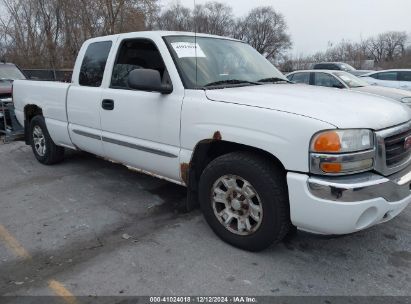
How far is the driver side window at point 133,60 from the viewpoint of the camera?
12.9 ft

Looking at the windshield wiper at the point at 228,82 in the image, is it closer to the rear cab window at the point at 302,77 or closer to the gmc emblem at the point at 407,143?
the gmc emblem at the point at 407,143

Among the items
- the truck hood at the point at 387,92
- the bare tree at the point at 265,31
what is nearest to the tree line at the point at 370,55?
the bare tree at the point at 265,31

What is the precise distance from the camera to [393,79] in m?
14.3

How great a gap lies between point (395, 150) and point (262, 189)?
1077mm

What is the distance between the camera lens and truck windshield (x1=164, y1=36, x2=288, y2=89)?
3611 mm

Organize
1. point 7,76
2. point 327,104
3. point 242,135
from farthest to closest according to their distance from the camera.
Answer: point 7,76
point 242,135
point 327,104

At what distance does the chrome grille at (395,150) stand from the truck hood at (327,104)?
4.2 inches

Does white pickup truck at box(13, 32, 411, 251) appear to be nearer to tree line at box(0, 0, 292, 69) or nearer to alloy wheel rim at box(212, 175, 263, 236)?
alloy wheel rim at box(212, 175, 263, 236)

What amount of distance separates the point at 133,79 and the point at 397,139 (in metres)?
2.24

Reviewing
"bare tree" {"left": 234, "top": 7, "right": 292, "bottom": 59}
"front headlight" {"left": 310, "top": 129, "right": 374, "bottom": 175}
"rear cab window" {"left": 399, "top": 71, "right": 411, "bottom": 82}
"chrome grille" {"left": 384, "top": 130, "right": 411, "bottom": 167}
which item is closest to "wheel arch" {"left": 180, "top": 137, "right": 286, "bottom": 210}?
"front headlight" {"left": 310, "top": 129, "right": 374, "bottom": 175}

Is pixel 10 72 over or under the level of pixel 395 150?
over

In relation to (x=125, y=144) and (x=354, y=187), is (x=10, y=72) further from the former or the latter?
(x=354, y=187)

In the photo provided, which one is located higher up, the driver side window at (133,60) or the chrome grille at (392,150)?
the driver side window at (133,60)

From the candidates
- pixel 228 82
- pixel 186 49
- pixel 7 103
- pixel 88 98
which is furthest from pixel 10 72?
pixel 228 82
